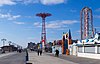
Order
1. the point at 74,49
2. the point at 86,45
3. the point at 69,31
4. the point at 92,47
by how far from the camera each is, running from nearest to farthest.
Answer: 1. the point at 92,47
2. the point at 86,45
3. the point at 74,49
4. the point at 69,31

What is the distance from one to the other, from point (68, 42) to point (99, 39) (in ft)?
100

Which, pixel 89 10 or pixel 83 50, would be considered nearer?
pixel 83 50

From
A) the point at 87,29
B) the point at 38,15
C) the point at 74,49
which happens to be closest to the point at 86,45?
the point at 74,49

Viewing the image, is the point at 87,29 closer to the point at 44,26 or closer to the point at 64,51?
the point at 64,51

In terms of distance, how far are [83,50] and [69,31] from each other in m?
20.7

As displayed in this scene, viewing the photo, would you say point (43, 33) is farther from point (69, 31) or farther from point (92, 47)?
point (92, 47)

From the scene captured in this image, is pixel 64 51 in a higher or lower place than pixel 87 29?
lower

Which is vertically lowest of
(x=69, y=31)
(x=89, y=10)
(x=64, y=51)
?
(x=64, y=51)

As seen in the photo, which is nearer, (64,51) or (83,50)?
(83,50)

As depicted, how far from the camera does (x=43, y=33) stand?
143 meters

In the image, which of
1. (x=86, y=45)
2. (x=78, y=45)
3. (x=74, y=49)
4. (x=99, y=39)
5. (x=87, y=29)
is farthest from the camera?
(x=87, y=29)

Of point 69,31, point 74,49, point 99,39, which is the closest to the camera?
point 99,39

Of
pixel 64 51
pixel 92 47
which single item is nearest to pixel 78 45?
pixel 92 47

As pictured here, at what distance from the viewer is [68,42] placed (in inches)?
3086
